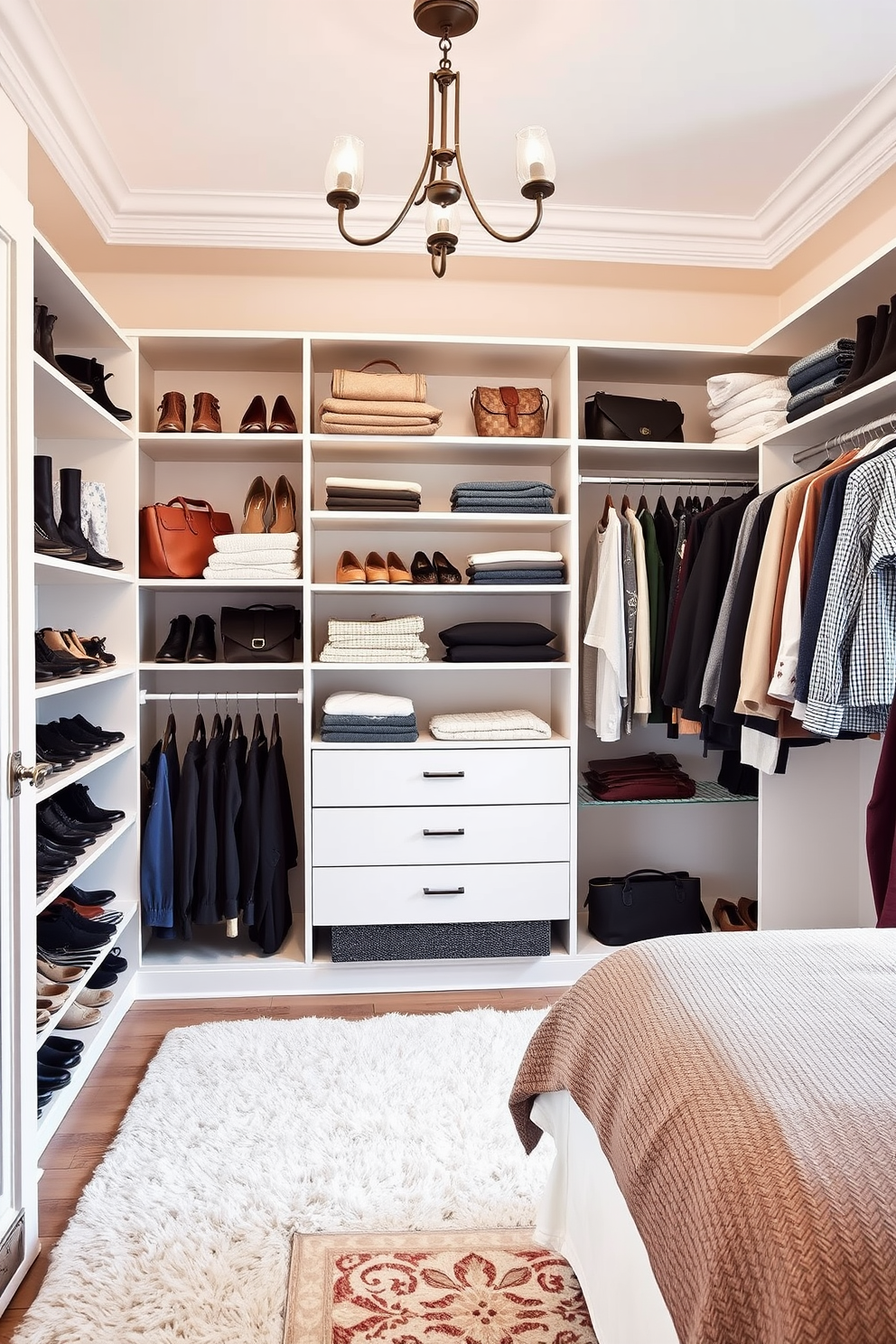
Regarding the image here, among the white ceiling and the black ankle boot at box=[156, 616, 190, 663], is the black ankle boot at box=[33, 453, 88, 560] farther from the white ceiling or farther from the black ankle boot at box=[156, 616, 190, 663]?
the white ceiling

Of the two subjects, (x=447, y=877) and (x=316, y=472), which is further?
(x=316, y=472)

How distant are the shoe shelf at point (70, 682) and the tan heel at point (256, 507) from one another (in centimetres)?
73

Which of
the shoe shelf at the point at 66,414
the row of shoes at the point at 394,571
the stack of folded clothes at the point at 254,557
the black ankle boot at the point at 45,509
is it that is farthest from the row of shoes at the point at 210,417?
the black ankle boot at the point at 45,509

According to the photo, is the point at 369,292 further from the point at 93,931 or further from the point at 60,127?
the point at 93,931

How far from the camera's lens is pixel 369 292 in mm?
3383

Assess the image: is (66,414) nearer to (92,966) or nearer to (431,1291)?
(92,966)

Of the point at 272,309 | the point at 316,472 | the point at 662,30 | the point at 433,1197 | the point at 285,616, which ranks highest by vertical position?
the point at 662,30

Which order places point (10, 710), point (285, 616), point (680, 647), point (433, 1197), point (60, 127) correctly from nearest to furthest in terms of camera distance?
point (10, 710)
point (433, 1197)
point (60, 127)
point (680, 647)
point (285, 616)

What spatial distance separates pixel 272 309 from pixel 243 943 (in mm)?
2377

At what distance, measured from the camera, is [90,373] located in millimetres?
2641

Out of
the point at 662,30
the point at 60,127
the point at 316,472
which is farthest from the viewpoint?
the point at 316,472

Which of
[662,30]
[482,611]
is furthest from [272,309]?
[662,30]

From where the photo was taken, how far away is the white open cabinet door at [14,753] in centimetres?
166

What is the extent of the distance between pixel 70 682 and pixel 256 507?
46.4 inches
